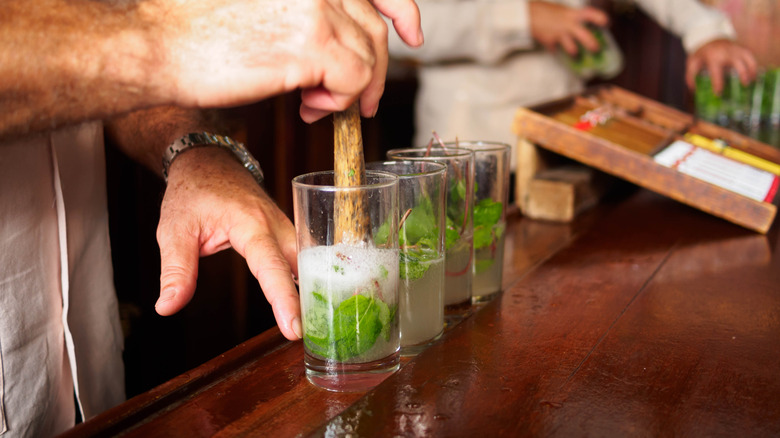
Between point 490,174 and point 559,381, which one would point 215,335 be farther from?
point 559,381

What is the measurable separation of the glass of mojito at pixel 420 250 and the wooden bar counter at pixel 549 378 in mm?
37

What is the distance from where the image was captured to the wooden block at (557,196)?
1.77 m

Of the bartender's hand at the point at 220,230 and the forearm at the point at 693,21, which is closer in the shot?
the bartender's hand at the point at 220,230

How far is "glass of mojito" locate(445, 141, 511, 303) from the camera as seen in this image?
1.10 metres

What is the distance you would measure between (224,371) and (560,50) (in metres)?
2.46

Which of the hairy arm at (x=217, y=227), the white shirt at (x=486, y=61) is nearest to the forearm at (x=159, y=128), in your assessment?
the hairy arm at (x=217, y=227)

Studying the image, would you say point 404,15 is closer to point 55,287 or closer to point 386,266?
point 386,266

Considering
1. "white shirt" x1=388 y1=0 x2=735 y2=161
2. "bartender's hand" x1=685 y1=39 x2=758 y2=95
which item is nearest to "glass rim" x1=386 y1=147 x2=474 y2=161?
"white shirt" x1=388 y1=0 x2=735 y2=161

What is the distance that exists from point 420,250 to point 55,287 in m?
0.62

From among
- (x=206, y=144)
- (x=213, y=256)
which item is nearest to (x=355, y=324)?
(x=206, y=144)

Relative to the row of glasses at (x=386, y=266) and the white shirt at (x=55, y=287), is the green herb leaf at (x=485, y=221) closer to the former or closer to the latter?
the row of glasses at (x=386, y=266)

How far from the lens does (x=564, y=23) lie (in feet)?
7.97

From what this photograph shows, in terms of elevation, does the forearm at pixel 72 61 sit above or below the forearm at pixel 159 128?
above

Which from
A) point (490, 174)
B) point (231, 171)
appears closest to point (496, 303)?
point (490, 174)
